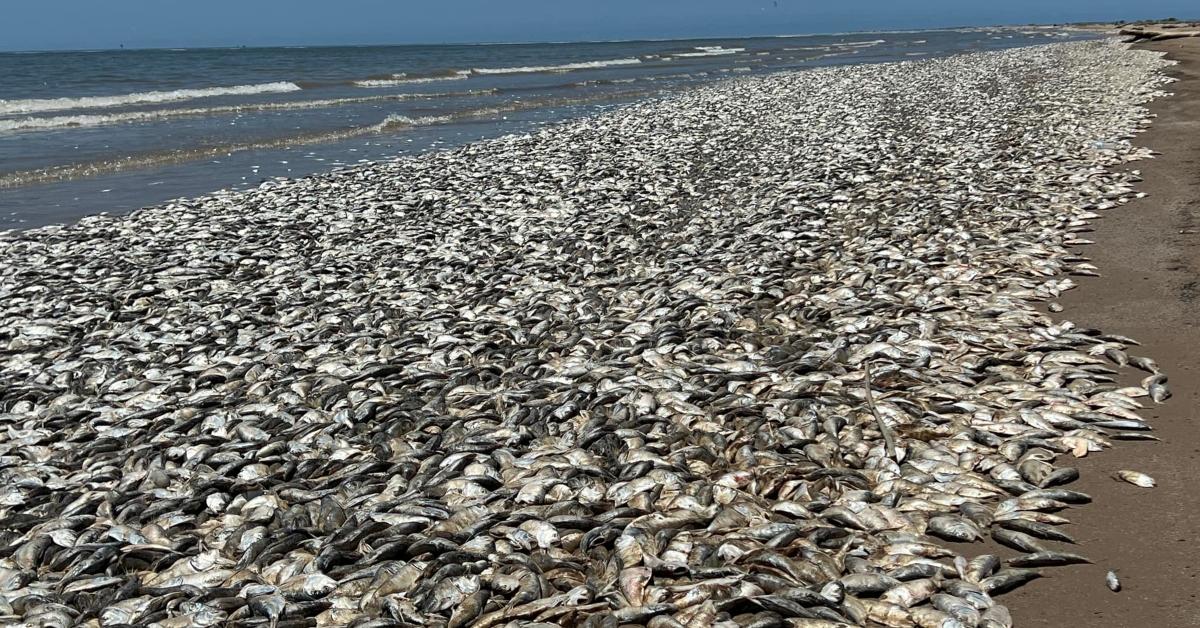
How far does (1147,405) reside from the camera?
20.1ft

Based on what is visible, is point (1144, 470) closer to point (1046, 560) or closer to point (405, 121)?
point (1046, 560)

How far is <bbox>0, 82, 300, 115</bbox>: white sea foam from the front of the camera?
3531 centimetres

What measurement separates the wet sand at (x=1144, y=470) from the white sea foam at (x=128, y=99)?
3662 centimetres

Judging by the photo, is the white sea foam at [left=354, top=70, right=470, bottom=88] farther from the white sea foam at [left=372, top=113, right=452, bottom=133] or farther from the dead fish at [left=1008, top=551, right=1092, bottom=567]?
the dead fish at [left=1008, top=551, right=1092, bottom=567]

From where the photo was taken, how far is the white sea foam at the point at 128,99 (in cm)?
3531

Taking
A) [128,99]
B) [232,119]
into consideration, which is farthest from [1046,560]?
[128,99]

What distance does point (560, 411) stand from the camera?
6.33 meters

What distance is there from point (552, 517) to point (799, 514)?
51.3 inches

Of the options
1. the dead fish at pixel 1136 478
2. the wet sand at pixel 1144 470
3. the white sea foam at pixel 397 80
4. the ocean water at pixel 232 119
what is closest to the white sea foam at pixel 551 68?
the ocean water at pixel 232 119

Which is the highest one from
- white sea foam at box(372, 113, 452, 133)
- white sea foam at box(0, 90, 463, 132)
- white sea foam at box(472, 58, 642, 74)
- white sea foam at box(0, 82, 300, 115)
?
white sea foam at box(472, 58, 642, 74)

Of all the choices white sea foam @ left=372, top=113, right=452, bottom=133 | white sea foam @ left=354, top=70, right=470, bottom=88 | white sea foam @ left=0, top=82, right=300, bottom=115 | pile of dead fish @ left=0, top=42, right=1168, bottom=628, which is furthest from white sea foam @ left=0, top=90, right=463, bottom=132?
pile of dead fish @ left=0, top=42, right=1168, bottom=628

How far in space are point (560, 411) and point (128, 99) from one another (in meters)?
39.8

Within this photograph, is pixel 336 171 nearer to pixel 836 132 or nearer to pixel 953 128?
pixel 836 132

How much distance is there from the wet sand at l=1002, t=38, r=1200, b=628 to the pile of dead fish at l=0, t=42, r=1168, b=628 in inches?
6.5
